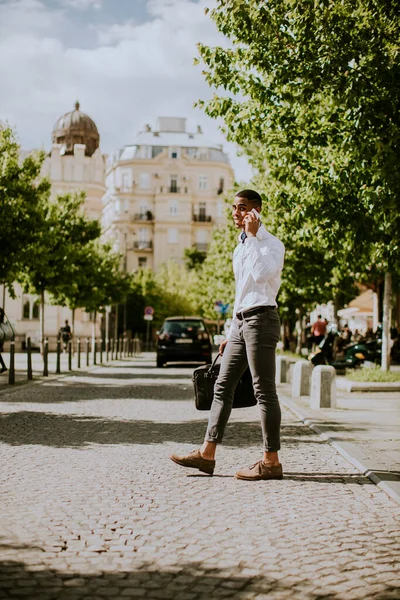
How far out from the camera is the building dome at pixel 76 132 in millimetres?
78938

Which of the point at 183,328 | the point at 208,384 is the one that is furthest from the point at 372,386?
the point at 183,328

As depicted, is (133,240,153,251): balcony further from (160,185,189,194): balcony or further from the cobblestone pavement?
the cobblestone pavement

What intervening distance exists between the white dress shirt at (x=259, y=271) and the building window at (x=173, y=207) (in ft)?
324

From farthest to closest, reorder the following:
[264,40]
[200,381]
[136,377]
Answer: [136,377] < [264,40] < [200,381]

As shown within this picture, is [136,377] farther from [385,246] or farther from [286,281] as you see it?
[286,281]

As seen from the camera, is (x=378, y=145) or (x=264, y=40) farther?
(x=264, y=40)

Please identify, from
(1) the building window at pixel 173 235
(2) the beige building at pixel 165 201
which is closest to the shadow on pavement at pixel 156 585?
(2) the beige building at pixel 165 201

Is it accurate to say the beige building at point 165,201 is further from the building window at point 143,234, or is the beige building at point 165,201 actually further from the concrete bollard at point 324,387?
the concrete bollard at point 324,387

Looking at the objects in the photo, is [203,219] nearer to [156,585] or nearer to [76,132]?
[76,132]

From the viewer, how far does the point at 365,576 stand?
433 cm

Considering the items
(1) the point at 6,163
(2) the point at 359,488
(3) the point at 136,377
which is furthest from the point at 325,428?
(1) the point at 6,163

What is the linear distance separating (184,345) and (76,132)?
51.4 m

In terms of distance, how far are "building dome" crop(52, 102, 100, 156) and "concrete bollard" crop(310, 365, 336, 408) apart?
66362 millimetres

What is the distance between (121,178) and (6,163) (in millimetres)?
83804
